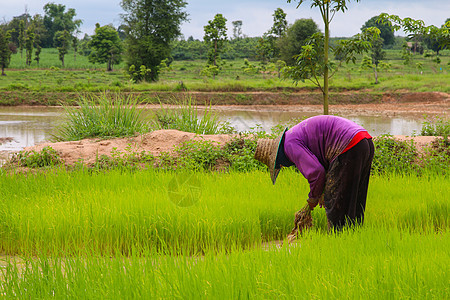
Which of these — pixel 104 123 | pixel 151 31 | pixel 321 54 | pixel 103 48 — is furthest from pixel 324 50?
pixel 103 48

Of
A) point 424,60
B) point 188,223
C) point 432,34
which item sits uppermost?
point 424,60

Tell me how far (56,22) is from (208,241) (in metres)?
71.9

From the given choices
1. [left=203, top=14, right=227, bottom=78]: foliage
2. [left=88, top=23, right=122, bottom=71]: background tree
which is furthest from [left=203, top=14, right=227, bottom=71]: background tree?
[left=88, top=23, right=122, bottom=71]: background tree

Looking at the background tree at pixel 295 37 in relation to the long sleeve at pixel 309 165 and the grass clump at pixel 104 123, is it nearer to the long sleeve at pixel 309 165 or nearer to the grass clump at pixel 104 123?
the grass clump at pixel 104 123

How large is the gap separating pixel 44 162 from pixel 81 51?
2216 inches

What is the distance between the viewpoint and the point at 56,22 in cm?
6812

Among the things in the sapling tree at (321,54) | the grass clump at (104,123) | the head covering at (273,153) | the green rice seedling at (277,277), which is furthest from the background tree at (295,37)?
the green rice seedling at (277,277)

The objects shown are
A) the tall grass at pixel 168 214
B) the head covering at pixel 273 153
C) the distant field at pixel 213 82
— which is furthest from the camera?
the distant field at pixel 213 82

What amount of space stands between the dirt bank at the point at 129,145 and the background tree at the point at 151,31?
26951mm

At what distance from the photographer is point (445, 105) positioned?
2206 centimetres

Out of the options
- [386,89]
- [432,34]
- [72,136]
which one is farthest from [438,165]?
[386,89]

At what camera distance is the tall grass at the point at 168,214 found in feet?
12.5

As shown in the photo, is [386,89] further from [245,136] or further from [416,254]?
[416,254]

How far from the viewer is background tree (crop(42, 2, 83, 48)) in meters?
68.1
